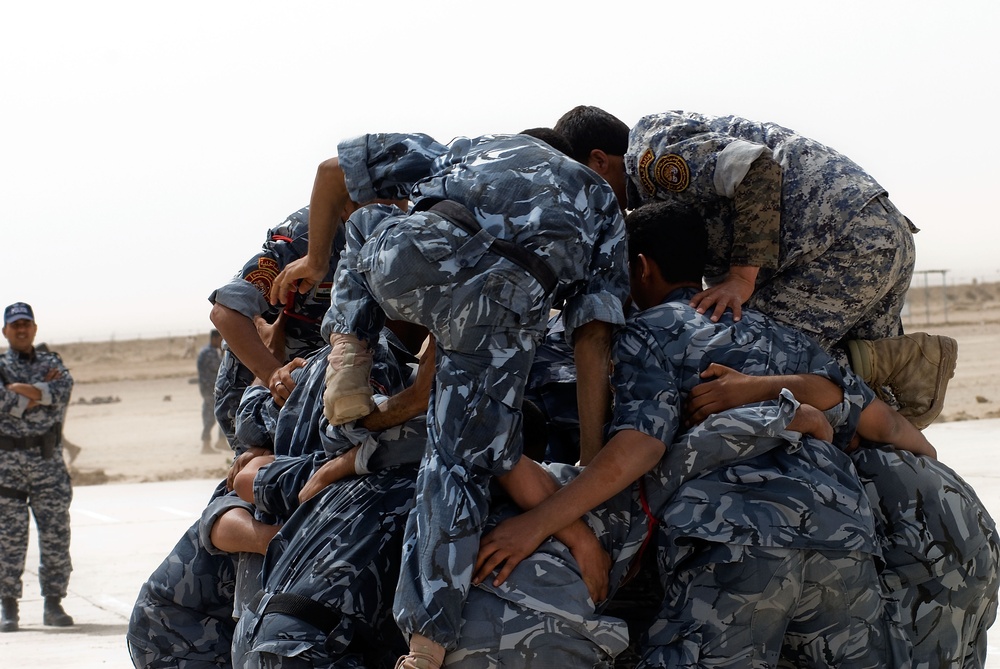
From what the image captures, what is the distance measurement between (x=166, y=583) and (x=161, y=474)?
17.2m

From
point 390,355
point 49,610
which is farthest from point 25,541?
point 390,355

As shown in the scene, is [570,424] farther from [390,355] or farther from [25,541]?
[25,541]

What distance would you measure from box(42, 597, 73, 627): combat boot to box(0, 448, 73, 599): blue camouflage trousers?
57 mm

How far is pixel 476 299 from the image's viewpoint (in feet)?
10.3

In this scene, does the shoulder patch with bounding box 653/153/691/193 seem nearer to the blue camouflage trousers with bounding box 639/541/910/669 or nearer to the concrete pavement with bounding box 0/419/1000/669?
the blue camouflage trousers with bounding box 639/541/910/669

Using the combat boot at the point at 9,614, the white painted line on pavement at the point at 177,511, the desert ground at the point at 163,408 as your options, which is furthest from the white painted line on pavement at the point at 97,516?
the combat boot at the point at 9,614

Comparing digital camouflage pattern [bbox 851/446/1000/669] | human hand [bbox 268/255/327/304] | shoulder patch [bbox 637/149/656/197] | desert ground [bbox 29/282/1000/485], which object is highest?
shoulder patch [bbox 637/149/656/197]

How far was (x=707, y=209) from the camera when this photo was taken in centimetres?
387

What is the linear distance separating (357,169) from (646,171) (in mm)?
913

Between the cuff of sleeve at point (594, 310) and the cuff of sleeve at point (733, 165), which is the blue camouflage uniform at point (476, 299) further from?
the cuff of sleeve at point (733, 165)

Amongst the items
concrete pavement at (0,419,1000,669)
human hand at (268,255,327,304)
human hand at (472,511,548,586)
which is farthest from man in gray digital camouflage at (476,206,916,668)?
concrete pavement at (0,419,1000,669)

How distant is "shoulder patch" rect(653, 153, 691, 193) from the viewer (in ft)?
12.3

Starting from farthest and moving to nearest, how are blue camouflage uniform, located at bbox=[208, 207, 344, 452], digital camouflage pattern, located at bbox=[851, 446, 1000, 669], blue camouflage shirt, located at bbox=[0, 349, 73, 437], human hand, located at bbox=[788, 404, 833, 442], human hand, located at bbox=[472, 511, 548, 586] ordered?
blue camouflage shirt, located at bbox=[0, 349, 73, 437], blue camouflage uniform, located at bbox=[208, 207, 344, 452], digital camouflage pattern, located at bbox=[851, 446, 1000, 669], human hand, located at bbox=[788, 404, 833, 442], human hand, located at bbox=[472, 511, 548, 586]

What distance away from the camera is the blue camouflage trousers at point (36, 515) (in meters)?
9.99
